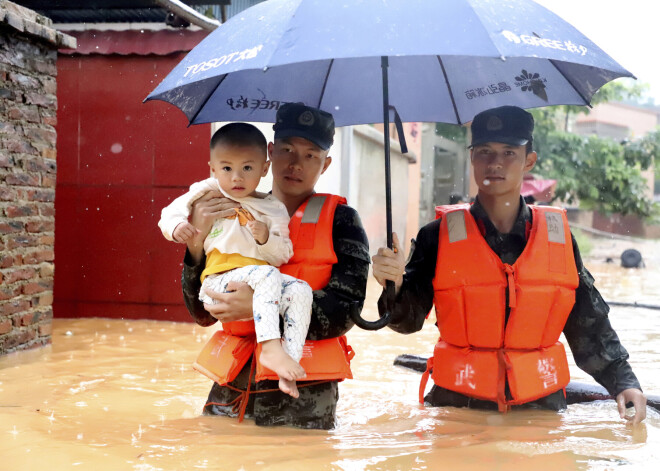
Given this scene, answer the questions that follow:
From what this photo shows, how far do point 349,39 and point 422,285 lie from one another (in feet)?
4.52

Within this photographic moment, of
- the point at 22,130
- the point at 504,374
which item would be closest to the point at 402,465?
the point at 504,374

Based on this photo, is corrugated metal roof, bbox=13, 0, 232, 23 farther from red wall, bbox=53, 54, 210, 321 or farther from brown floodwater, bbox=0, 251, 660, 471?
brown floodwater, bbox=0, 251, 660, 471

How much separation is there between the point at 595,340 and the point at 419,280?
2.96ft

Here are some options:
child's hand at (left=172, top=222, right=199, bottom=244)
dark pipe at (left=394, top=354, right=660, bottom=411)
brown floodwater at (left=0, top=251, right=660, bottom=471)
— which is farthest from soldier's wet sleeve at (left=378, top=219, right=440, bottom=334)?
dark pipe at (left=394, top=354, right=660, bottom=411)

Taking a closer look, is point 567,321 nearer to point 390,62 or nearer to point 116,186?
point 390,62

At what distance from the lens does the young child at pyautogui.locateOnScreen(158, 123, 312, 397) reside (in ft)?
9.55

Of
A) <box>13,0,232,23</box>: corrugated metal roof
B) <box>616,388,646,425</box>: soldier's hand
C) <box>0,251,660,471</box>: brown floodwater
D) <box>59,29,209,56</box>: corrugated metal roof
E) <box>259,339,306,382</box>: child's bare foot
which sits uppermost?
<box>13,0,232,23</box>: corrugated metal roof

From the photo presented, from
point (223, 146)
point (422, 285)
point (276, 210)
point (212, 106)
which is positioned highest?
point (212, 106)

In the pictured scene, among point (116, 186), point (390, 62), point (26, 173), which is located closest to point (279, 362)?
point (390, 62)

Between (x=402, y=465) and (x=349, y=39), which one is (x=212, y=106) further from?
(x=402, y=465)

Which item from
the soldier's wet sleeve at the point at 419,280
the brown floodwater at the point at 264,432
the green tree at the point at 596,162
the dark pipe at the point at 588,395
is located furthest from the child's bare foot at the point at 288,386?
the green tree at the point at 596,162

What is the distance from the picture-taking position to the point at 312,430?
3.17m

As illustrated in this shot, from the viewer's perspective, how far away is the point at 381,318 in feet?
10.4

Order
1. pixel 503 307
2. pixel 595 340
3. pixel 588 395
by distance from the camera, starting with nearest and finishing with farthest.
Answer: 1. pixel 503 307
2. pixel 595 340
3. pixel 588 395
